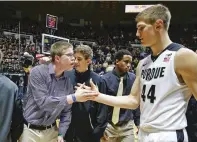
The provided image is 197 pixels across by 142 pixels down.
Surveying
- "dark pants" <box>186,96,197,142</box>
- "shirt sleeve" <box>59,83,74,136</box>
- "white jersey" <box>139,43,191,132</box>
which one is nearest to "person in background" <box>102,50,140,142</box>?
"dark pants" <box>186,96,197,142</box>

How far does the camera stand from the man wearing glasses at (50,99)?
3572mm

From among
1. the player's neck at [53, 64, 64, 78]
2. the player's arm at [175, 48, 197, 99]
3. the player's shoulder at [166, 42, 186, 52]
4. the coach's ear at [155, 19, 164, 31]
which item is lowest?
the player's neck at [53, 64, 64, 78]

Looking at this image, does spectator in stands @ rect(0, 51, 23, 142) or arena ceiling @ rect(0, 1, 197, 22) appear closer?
spectator in stands @ rect(0, 51, 23, 142)

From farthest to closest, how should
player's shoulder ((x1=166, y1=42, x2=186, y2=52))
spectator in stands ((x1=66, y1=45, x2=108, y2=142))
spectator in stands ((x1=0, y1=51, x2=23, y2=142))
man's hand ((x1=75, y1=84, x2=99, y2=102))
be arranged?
spectator in stands ((x1=66, y1=45, x2=108, y2=142)), spectator in stands ((x1=0, y1=51, x2=23, y2=142)), man's hand ((x1=75, y1=84, x2=99, y2=102)), player's shoulder ((x1=166, y1=42, x2=186, y2=52))

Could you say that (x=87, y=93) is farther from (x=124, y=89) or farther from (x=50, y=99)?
(x=124, y=89)

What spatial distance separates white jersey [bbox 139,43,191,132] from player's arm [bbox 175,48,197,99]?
5 centimetres

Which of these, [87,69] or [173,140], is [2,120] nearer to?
[87,69]

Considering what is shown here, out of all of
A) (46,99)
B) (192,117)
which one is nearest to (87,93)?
(46,99)

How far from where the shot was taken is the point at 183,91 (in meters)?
2.46

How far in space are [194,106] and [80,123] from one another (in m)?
1.71

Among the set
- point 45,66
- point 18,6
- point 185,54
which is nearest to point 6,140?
point 45,66

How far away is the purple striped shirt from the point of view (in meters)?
3.56

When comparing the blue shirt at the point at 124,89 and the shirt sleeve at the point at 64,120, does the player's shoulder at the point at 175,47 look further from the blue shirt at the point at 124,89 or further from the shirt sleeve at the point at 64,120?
the blue shirt at the point at 124,89

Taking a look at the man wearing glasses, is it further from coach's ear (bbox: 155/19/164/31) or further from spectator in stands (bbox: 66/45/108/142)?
coach's ear (bbox: 155/19/164/31)
